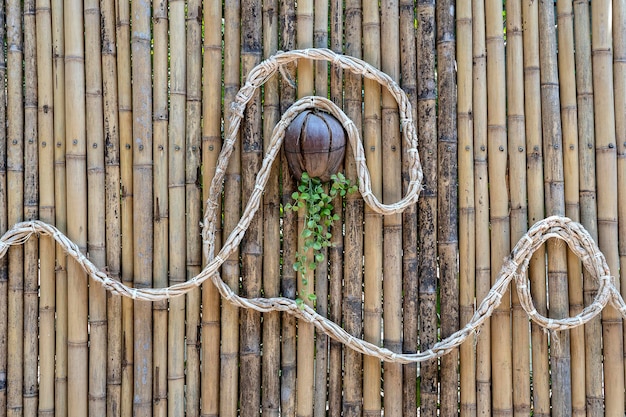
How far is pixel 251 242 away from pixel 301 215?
0.22m

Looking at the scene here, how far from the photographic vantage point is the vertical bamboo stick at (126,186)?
218 cm

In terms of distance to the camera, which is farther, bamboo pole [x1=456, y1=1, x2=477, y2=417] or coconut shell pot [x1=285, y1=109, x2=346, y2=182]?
bamboo pole [x1=456, y1=1, x2=477, y2=417]

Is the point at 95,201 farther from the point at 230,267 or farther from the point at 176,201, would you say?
the point at 230,267

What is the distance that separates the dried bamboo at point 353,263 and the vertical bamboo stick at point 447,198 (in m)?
0.32

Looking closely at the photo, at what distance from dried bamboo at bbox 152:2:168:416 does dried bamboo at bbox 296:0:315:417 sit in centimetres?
49

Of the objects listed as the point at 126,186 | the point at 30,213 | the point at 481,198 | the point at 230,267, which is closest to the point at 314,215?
the point at 230,267

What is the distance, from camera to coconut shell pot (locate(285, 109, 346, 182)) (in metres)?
2.00

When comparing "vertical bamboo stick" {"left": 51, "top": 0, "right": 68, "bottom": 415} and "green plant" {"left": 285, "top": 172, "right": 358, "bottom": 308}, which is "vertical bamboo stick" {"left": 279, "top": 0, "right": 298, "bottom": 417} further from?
"vertical bamboo stick" {"left": 51, "top": 0, "right": 68, "bottom": 415}

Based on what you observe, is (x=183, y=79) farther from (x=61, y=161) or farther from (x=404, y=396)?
(x=404, y=396)

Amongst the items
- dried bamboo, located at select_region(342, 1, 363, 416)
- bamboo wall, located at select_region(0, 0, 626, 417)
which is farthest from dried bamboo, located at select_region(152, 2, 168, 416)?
dried bamboo, located at select_region(342, 1, 363, 416)

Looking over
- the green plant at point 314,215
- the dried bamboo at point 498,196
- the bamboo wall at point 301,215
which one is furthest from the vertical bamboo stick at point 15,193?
the dried bamboo at point 498,196

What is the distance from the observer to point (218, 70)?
2.19m

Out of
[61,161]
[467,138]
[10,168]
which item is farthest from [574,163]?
[10,168]

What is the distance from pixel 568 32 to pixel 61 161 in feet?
6.79
